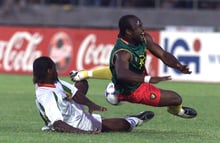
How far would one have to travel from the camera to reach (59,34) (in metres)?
28.4

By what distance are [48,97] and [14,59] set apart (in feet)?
57.6

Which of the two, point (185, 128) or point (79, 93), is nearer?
point (79, 93)

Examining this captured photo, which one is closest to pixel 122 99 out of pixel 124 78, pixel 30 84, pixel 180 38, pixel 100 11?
pixel 124 78

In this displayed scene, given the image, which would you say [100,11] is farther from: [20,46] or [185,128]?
[185,128]

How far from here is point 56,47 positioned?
28172 millimetres

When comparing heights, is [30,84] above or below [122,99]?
below

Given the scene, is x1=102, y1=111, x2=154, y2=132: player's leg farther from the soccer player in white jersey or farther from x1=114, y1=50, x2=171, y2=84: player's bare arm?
x1=114, y1=50, x2=171, y2=84: player's bare arm

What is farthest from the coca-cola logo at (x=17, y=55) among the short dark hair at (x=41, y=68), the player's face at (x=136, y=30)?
the short dark hair at (x=41, y=68)

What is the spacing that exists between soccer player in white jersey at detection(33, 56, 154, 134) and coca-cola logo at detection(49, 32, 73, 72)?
54.5 ft

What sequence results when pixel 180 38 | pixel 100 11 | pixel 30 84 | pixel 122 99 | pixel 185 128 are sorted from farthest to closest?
pixel 100 11, pixel 180 38, pixel 30 84, pixel 185 128, pixel 122 99

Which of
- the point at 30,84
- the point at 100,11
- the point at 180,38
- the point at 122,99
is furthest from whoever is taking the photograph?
the point at 100,11

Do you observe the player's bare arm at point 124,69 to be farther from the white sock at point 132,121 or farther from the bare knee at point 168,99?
the white sock at point 132,121

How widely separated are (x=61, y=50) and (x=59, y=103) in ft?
56.3

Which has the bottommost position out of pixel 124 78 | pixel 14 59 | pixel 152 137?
pixel 14 59
